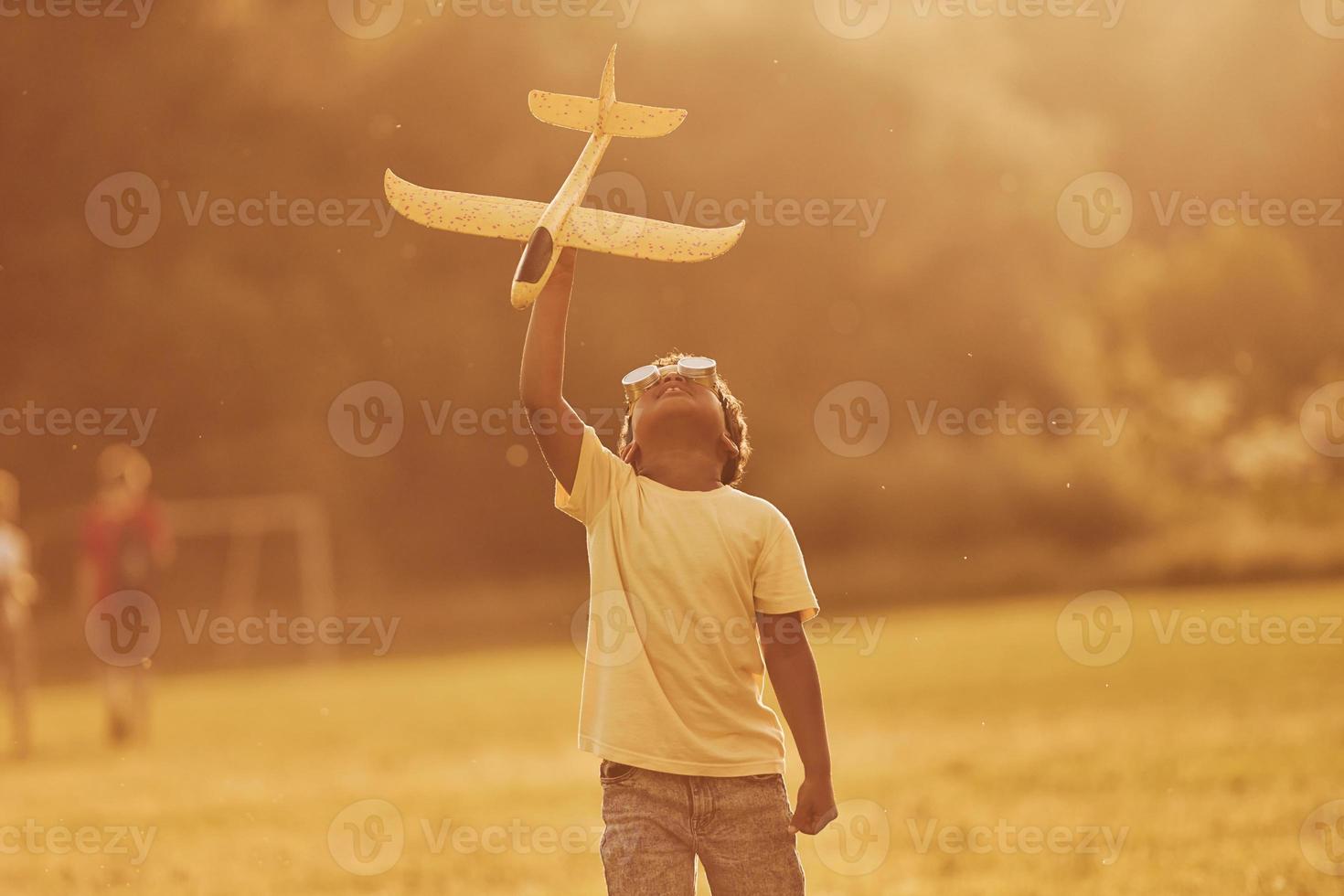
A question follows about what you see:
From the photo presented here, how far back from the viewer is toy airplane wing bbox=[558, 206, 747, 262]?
9.76ft

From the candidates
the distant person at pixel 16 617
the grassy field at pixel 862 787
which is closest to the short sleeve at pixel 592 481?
the grassy field at pixel 862 787

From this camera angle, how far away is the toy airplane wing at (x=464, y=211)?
2.96m

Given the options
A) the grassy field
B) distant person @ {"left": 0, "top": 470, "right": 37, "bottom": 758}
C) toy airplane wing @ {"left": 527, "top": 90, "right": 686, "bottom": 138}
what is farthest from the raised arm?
distant person @ {"left": 0, "top": 470, "right": 37, "bottom": 758}

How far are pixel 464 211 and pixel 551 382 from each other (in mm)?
371

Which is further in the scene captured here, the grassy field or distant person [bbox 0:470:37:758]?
distant person [bbox 0:470:37:758]

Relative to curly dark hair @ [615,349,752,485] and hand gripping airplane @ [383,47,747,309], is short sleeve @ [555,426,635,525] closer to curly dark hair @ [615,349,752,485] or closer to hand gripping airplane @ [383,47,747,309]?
curly dark hair @ [615,349,752,485]

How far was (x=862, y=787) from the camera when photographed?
727cm

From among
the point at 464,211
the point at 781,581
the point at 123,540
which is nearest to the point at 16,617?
the point at 123,540

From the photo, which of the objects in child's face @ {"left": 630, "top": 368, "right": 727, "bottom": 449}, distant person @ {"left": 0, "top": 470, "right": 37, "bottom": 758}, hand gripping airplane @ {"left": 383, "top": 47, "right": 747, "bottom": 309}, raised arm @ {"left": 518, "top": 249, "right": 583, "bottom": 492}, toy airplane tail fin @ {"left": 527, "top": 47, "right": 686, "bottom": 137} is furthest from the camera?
Result: distant person @ {"left": 0, "top": 470, "right": 37, "bottom": 758}

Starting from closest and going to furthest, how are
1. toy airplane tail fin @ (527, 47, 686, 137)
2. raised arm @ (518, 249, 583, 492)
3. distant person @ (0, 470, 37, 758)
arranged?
raised arm @ (518, 249, 583, 492), toy airplane tail fin @ (527, 47, 686, 137), distant person @ (0, 470, 37, 758)

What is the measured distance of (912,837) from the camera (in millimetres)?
5805

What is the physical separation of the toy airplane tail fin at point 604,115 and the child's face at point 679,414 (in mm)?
559

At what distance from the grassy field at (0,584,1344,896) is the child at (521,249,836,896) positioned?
6.44 ft

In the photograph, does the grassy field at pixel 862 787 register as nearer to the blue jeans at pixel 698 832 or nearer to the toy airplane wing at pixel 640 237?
the blue jeans at pixel 698 832
